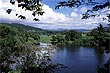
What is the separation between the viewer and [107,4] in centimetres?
432

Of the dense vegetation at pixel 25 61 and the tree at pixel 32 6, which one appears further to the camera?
the dense vegetation at pixel 25 61

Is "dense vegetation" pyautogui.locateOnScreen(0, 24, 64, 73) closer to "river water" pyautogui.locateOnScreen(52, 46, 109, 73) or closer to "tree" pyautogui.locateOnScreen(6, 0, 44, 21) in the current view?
"tree" pyautogui.locateOnScreen(6, 0, 44, 21)

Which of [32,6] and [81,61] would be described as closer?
[32,6]

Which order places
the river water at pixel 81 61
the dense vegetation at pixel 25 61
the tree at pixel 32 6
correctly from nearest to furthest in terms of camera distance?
the tree at pixel 32 6 → the dense vegetation at pixel 25 61 → the river water at pixel 81 61

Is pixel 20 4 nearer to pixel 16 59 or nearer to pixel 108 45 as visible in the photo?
pixel 108 45

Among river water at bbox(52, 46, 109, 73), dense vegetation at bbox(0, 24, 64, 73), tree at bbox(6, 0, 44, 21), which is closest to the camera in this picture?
tree at bbox(6, 0, 44, 21)

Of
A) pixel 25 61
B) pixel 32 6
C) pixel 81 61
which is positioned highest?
pixel 32 6

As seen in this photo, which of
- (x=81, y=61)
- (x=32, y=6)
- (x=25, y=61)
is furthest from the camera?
(x=81, y=61)

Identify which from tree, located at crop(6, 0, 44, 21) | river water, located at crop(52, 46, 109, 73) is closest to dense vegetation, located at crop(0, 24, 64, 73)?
tree, located at crop(6, 0, 44, 21)

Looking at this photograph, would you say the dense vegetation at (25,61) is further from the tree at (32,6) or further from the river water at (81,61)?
the river water at (81,61)

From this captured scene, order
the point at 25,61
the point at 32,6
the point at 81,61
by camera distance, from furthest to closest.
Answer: the point at 81,61, the point at 25,61, the point at 32,6

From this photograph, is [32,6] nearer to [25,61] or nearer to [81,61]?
[25,61]

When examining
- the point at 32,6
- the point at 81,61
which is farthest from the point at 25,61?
the point at 81,61

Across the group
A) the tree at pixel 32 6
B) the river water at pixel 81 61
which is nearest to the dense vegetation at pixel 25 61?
the tree at pixel 32 6
